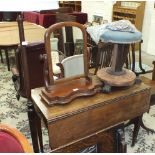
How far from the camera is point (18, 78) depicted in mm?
2555

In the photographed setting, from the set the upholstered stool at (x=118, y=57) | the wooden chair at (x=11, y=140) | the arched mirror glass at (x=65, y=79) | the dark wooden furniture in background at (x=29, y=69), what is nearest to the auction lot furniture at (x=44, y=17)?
the dark wooden furniture in background at (x=29, y=69)

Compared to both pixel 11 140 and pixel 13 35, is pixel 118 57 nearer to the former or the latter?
pixel 11 140

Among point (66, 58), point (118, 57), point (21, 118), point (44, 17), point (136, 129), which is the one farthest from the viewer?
point (44, 17)

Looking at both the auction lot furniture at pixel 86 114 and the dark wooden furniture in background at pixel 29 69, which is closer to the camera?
the auction lot furniture at pixel 86 114

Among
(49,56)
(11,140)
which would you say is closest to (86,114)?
(49,56)

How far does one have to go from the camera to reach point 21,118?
262 centimetres

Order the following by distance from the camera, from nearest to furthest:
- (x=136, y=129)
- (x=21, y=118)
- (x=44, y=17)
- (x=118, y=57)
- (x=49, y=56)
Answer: (x=49, y=56)
(x=118, y=57)
(x=136, y=129)
(x=21, y=118)
(x=44, y=17)

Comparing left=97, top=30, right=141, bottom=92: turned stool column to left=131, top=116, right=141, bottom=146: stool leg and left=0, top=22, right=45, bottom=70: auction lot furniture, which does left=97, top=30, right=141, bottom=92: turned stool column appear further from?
left=0, top=22, right=45, bottom=70: auction lot furniture

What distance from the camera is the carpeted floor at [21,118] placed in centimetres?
217

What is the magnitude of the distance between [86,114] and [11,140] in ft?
1.88

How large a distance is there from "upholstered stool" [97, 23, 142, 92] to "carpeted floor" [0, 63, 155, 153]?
2.79 ft

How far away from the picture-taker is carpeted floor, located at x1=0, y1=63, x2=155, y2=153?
2168 mm

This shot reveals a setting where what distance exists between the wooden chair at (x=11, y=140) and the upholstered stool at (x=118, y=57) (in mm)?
787

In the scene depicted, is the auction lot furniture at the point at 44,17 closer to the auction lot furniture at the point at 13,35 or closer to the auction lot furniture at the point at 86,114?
the auction lot furniture at the point at 13,35
